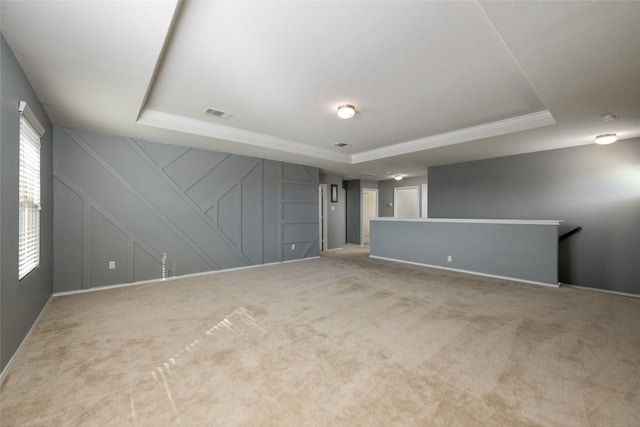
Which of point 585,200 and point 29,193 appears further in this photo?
point 585,200

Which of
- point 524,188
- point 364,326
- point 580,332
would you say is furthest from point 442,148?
point 364,326

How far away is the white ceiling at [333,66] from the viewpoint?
5.90 feet

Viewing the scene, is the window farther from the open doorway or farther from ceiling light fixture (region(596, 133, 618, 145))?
the open doorway

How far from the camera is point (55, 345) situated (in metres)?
2.36

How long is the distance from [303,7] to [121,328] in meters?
3.36

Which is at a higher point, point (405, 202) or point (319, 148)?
point (319, 148)

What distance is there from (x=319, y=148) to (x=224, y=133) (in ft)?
6.93

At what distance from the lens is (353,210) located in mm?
10039

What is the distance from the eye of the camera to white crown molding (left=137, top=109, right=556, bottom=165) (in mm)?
3791

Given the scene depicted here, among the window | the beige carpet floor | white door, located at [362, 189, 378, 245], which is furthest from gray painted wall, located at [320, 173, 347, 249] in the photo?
the window

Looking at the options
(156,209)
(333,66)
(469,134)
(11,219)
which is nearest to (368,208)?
(469,134)

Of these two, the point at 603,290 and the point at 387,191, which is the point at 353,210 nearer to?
the point at 387,191

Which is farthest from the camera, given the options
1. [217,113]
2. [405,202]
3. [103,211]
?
[405,202]

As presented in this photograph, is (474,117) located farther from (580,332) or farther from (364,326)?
(364,326)
